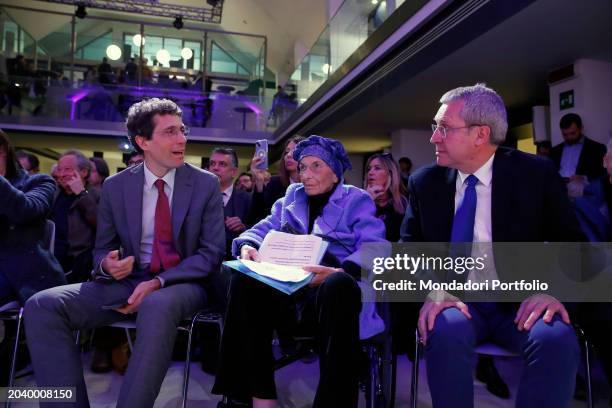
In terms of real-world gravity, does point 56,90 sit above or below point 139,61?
below

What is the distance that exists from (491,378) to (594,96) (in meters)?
4.19

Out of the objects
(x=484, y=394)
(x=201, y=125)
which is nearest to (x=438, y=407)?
(x=484, y=394)

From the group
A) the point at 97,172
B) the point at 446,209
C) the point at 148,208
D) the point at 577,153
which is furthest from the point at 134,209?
the point at 577,153

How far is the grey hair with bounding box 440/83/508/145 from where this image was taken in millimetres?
1692

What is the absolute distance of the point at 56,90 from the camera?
12250mm

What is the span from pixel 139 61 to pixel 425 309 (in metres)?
15.1

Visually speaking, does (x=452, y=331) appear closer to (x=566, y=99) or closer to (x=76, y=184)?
(x=76, y=184)

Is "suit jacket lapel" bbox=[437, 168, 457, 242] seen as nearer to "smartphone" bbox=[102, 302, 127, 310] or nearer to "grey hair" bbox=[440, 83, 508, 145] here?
"grey hair" bbox=[440, 83, 508, 145]

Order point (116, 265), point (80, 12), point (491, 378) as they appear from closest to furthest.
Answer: point (116, 265) < point (491, 378) < point (80, 12)

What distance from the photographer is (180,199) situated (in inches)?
82.3

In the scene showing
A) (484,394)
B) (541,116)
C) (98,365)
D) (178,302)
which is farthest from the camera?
(541,116)

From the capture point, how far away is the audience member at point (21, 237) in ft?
6.98

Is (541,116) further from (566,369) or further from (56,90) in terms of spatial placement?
(56,90)

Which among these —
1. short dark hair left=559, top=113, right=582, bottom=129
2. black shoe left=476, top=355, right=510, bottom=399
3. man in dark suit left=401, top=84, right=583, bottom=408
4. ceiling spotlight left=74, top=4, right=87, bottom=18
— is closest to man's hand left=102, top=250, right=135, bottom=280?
man in dark suit left=401, top=84, right=583, bottom=408
